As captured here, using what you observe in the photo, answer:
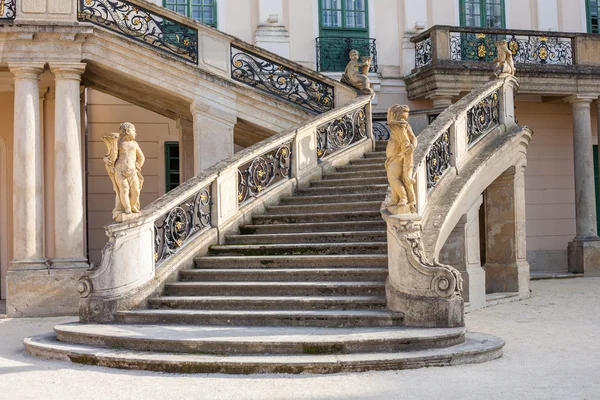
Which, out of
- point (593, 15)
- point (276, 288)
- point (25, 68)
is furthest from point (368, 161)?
point (593, 15)

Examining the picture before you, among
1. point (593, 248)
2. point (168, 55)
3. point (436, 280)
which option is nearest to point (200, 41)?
point (168, 55)

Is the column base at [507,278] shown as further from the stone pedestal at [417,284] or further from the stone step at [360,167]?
the stone pedestal at [417,284]

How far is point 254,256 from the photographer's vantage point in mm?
10062

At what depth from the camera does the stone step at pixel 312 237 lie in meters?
10.2

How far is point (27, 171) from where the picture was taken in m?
12.4

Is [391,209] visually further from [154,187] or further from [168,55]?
[154,187]

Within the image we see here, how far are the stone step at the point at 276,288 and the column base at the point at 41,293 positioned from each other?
10.6 ft

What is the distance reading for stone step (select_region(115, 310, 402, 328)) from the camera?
8.23 m

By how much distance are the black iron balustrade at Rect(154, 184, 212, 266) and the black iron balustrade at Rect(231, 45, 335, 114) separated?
345 centimetres

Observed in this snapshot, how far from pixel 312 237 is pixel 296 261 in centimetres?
63

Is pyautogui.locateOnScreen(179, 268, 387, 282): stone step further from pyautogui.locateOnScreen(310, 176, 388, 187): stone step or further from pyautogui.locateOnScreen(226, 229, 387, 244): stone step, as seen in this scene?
pyautogui.locateOnScreen(310, 176, 388, 187): stone step

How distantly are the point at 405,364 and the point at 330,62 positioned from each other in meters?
11.2

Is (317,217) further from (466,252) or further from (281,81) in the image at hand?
(281,81)

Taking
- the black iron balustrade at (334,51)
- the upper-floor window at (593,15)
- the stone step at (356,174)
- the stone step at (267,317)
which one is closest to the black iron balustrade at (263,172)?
the stone step at (356,174)
